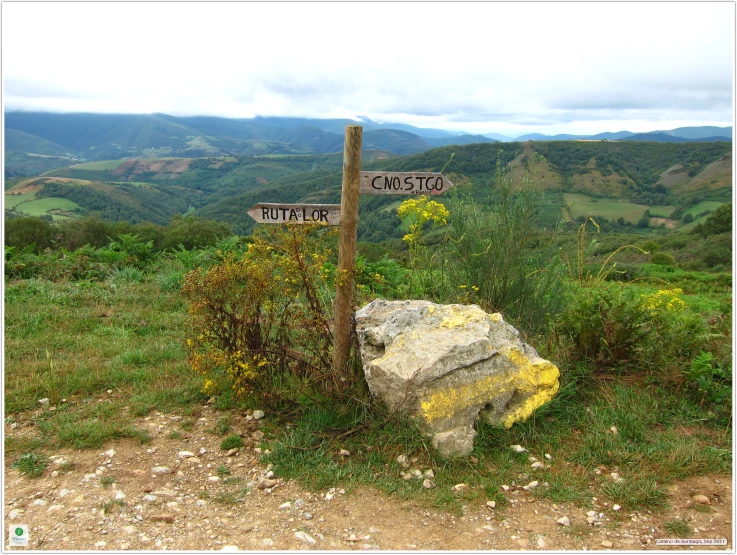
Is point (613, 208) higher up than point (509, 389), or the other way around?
point (509, 389)

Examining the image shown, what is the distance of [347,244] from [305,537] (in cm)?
224

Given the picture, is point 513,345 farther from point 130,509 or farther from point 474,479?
point 130,509

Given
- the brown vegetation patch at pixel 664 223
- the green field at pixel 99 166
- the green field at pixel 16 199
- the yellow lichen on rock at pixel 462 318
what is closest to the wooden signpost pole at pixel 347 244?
the yellow lichen on rock at pixel 462 318

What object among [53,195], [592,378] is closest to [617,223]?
[592,378]

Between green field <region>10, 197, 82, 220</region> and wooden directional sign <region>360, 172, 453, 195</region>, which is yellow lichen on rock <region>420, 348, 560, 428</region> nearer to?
wooden directional sign <region>360, 172, 453, 195</region>

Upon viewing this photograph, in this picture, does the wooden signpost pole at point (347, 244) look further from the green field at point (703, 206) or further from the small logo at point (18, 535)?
the green field at point (703, 206)

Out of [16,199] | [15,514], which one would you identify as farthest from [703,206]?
[16,199]

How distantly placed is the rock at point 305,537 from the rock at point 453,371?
3.87ft

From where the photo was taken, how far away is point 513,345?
4156 mm

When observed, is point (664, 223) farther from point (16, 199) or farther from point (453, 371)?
point (16, 199)

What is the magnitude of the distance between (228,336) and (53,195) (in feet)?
384

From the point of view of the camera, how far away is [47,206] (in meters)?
91.8

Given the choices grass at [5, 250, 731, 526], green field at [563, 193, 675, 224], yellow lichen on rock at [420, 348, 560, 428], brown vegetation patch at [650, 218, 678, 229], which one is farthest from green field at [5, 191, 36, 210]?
brown vegetation patch at [650, 218, 678, 229]

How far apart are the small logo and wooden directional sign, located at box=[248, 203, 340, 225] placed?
2623 mm
